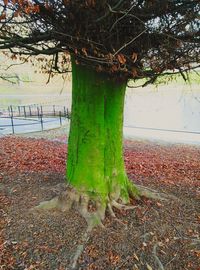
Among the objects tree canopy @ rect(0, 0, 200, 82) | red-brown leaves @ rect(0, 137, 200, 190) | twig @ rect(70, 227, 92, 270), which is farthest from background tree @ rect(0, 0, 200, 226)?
red-brown leaves @ rect(0, 137, 200, 190)

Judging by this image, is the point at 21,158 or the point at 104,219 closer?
the point at 104,219

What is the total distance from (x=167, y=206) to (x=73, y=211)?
141 centimetres

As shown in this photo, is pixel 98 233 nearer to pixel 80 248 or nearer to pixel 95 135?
pixel 80 248

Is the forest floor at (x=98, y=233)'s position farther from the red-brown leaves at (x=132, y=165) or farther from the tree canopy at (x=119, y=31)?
the tree canopy at (x=119, y=31)

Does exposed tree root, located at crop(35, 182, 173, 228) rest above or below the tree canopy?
below

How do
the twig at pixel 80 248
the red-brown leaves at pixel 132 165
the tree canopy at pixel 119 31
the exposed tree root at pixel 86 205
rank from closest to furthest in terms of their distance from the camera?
1. the tree canopy at pixel 119 31
2. the twig at pixel 80 248
3. the exposed tree root at pixel 86 205
4. the red-brown leaves at pixel 132 165

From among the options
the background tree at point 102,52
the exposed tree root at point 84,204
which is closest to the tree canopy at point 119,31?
the background tree at point 102,52

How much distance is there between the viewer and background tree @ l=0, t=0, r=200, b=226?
9.57 feet

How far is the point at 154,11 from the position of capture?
3.03m

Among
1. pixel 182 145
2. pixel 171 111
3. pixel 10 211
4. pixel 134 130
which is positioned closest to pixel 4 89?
pixel 171 111

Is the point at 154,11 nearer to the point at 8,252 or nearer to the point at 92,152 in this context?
the point at 92,152

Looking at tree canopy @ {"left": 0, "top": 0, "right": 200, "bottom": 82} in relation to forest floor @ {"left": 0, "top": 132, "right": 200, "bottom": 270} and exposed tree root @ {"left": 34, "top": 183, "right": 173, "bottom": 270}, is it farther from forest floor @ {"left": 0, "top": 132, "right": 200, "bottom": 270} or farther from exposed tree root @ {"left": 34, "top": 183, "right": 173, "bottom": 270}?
forest floor @ {"left": 0, "top": 132, "right": 200, "bottom": 270}

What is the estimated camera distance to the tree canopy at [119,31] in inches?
113

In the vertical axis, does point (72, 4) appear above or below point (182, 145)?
above
